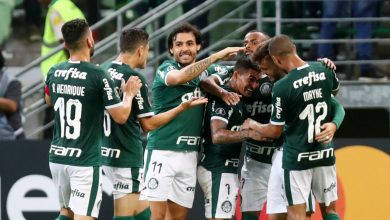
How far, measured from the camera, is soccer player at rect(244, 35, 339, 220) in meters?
10.7

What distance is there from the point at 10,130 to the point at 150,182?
251 centimetres

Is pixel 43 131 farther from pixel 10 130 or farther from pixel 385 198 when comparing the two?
pixel 385 198

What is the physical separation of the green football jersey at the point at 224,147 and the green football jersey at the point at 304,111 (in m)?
0.70

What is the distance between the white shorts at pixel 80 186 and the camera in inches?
415

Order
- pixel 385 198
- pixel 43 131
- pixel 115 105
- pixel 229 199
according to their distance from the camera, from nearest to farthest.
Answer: pixel 115 105 < pixel 229 199 < pixel 385 198 < pixel 43 131

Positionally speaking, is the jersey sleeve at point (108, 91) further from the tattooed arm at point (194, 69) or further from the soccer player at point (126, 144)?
the tattooed arm at point (194, 69)

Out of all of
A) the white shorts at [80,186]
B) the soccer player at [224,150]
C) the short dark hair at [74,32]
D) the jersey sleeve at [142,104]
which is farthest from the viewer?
the soccer player at [224,150]

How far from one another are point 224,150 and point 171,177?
1.77 feet

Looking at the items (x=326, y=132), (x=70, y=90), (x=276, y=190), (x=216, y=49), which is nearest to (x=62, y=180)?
(x=70, y=90)

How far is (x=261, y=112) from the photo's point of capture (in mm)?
11531

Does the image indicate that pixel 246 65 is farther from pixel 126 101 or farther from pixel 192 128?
pixel 126 101

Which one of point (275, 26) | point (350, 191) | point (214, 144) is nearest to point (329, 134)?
point (214, 144)

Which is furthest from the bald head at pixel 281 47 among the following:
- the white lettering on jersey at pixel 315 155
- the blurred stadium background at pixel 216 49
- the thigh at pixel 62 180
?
the blurred stadium background at pixel 216 49

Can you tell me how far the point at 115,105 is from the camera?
34.7 feet
